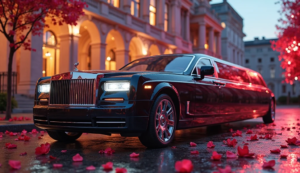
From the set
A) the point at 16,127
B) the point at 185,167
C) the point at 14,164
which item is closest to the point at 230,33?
the point at 16,127

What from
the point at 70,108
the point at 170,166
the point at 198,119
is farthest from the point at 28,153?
the point at 198,119

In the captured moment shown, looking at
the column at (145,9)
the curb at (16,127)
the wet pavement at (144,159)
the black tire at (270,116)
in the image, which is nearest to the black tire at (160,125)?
the wet pavement at (144,159)

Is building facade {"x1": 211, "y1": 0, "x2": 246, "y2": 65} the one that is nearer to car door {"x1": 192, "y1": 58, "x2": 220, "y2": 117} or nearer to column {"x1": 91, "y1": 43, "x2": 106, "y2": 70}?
column {"x1": 91, "y1": 43, "x2": 106, "y2": 70}

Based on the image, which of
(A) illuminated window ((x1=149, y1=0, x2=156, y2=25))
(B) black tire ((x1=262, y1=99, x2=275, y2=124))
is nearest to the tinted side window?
(B) black tire ((x1=262, y1=99, x2=275, y2=124))

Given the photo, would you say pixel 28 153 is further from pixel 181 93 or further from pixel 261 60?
pixel 261 60

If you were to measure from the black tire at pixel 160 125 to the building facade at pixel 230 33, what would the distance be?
46.4 metres

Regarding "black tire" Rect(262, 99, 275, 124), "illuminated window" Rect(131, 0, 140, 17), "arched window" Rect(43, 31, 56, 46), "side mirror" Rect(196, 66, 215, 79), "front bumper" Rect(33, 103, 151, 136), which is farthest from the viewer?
"illuminated window" Rect(131, 0, 140, 17)

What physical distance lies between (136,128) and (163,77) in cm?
101

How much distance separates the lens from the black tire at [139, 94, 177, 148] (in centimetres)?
484

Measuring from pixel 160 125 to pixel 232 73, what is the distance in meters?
3.60

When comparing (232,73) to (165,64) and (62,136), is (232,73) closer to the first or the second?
(165,64)

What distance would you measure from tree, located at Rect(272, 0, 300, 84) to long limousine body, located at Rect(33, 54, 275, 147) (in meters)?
18.7

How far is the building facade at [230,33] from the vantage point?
5162cm

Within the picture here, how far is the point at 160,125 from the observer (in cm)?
509
